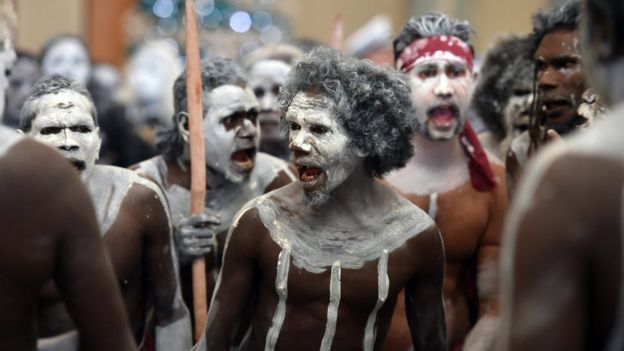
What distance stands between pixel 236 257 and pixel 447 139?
1.50 m

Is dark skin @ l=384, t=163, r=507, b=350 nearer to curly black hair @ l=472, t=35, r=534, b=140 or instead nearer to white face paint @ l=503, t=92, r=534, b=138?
white face paint @ l=503, t=92, r=534, b=138

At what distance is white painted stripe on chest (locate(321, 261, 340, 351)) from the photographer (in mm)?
4316

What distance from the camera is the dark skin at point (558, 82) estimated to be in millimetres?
5344

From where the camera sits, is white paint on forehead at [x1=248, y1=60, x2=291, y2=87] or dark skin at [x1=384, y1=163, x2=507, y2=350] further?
white paint on forehead at [x1=248, y1=60, x2=291, y2=87]

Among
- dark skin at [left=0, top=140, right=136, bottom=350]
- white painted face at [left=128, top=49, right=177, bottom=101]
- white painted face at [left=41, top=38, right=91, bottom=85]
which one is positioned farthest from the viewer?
white painted face at [left=128, top=49, right=177, bottom=101]

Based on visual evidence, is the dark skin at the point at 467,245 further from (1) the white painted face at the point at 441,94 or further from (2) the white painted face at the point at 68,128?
(2) the white painted face at the point at 68,128

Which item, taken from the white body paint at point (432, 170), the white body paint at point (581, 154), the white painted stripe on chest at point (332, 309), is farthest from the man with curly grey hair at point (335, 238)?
the white body paint at point (581, 154)

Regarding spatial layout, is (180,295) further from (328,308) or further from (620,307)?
(620,307)

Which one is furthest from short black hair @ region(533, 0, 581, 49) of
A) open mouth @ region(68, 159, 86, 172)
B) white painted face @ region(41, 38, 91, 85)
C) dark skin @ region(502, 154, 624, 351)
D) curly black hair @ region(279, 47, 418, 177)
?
white painted face @ region(41, 38, 91, 85)

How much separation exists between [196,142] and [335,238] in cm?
99

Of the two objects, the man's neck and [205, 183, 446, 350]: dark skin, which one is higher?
the man's neck

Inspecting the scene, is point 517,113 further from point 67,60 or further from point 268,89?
point 67,60

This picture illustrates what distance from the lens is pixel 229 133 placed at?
18.1 feet

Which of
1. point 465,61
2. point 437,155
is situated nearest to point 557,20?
point 465,61
